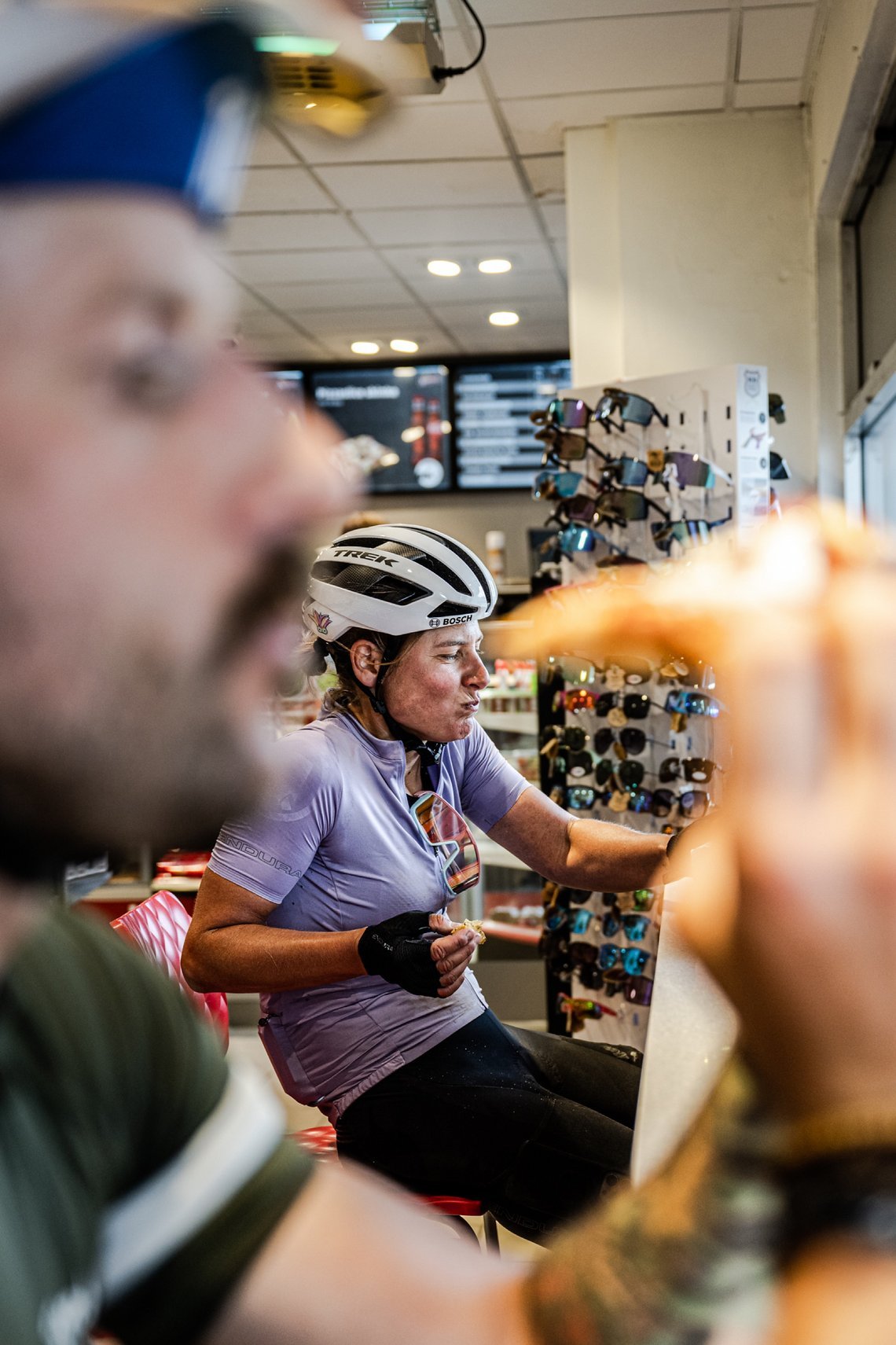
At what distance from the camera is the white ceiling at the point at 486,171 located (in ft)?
11.7

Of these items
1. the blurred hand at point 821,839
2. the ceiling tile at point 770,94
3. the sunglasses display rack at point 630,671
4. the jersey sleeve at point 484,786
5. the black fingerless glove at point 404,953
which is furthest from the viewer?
the ceiling tile at point 770,94

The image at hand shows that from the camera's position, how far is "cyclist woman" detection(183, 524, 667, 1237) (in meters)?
1.86

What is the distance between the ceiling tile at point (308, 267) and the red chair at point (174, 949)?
4.27m

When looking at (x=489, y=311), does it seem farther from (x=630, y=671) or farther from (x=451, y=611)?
(x=451, y=611)

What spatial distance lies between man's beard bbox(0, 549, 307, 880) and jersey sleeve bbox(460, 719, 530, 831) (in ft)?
6.38

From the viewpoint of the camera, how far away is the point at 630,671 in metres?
3.68

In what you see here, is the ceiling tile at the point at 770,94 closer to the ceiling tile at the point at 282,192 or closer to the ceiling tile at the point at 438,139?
the ceiling tile at the point at 438,139

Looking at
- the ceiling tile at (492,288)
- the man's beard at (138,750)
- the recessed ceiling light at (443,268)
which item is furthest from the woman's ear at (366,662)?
the ceiling tile at (492,288)

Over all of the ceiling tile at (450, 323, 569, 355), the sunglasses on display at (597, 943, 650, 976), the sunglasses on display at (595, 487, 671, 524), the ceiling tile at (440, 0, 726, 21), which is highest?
the ceiling tile at (450, 323, 569, 355)

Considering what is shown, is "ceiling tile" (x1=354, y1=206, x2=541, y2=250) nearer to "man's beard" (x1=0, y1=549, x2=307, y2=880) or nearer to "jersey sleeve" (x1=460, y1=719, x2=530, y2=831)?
A: "jersey sleeve" (x1=460, y1=719, x2=530, y2=831)

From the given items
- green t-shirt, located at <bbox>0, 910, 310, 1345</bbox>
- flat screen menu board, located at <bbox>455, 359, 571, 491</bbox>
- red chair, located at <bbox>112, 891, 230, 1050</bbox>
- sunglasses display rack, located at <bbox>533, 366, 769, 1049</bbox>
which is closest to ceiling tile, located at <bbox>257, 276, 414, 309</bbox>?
flat screen menu board, located at <bbox>455, 359, 571, 491</bbox>

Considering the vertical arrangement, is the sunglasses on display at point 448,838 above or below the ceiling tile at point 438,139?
below

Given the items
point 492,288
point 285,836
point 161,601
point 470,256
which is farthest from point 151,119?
point 492,288

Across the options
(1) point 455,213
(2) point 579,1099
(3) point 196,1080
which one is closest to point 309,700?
(1) point 455,213
